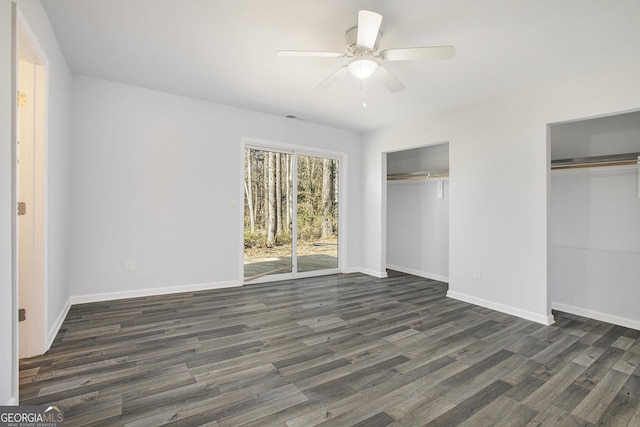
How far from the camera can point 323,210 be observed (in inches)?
218

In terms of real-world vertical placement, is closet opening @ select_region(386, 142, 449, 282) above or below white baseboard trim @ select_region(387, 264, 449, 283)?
above

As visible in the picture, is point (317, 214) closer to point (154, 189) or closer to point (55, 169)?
point (154, 189)

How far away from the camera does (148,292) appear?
3.94 metres

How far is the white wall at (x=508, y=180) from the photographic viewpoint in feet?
10.3

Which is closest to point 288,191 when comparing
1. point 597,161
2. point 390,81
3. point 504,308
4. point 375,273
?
point 375,273

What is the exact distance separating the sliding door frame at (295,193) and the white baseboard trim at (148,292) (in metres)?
0.33

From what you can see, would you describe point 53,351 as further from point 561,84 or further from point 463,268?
point 561,84

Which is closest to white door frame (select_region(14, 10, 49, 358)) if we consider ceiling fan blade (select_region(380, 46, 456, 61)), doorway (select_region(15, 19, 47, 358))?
doorway (select_region(15, 19, 47, 358))

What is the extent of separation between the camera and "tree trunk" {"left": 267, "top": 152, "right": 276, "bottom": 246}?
4.96 metres

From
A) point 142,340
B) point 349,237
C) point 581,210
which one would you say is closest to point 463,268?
point 581,210

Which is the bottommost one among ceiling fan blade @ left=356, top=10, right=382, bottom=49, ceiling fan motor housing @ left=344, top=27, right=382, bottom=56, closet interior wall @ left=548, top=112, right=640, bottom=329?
closet interior wall @ left=548, top=112, right=640, bottom=329

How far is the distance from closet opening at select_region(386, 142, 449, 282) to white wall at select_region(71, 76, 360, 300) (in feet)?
9.02

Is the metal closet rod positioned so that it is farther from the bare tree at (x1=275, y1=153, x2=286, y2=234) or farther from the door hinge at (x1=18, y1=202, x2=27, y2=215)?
the door hinge at (x1=18, y1=202, x2=27, y2=215)

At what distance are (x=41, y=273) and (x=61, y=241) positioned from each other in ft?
2.43
